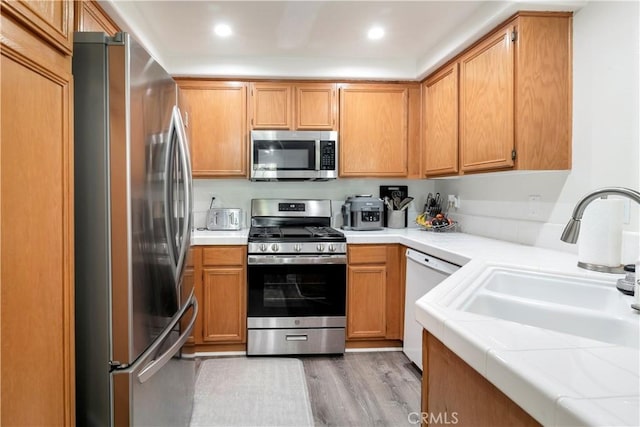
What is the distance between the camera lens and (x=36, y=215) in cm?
99

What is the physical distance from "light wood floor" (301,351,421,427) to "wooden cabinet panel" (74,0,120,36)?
218 centimetres

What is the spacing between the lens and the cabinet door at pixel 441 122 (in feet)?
8.63

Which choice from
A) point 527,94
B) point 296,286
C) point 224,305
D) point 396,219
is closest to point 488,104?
point 527,94

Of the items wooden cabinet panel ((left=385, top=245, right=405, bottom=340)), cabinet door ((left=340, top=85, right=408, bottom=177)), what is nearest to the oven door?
wooden cabinet panel ((left=385, top=245, right=405, bottom=340))

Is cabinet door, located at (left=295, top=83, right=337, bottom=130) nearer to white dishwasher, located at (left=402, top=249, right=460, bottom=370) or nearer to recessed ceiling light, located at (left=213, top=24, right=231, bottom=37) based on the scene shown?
recessed ceiling light, located at (left=213, top=24, right=231, bottom=37)

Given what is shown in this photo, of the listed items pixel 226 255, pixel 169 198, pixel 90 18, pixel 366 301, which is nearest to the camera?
pixel 169 198

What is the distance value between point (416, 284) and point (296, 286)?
84cm

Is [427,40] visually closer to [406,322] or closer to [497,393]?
[406,322]

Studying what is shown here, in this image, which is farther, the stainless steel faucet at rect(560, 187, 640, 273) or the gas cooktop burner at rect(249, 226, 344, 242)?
the gas cooktop burner at rect(249, 226, 344, 242)

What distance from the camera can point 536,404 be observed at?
506mm

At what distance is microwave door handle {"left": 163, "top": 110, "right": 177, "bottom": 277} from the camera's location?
4.79 ft

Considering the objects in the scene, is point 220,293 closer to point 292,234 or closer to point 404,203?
point 292,234

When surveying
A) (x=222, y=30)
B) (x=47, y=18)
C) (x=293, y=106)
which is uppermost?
(x=222, y=30)

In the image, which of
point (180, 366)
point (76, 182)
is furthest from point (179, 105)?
point (180, 366)
